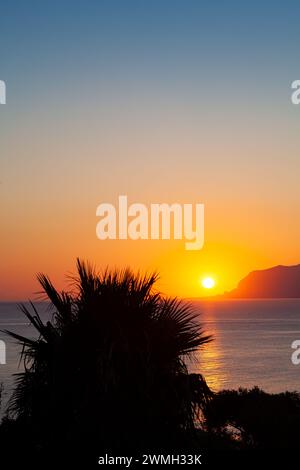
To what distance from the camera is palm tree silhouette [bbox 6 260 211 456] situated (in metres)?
10.8

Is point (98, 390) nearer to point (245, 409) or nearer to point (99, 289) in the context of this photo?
point (99, 289)

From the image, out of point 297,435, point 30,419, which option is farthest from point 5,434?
point 297,435

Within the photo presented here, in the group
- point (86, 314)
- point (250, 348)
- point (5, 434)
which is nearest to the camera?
point (86, 314)

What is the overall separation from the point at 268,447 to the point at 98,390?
32.6 feet

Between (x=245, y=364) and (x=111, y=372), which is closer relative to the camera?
(x=111, y=372)

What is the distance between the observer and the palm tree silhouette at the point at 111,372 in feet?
35.5

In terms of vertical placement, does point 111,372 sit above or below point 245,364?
above

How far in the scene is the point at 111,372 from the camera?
1066 cm

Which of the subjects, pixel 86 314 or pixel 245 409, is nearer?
pixel 86 314

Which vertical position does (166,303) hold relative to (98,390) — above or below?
above

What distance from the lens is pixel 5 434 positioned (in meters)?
13.1

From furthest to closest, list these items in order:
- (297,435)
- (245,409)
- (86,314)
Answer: (245,409), (297,435), (86,314)

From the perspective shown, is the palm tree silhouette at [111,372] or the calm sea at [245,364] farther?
the calm sea at [245,364]

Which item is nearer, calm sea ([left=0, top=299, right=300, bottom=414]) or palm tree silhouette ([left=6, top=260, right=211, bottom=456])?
palm tree silhouette ([left=6, top=260, right=211, bottom=456])
